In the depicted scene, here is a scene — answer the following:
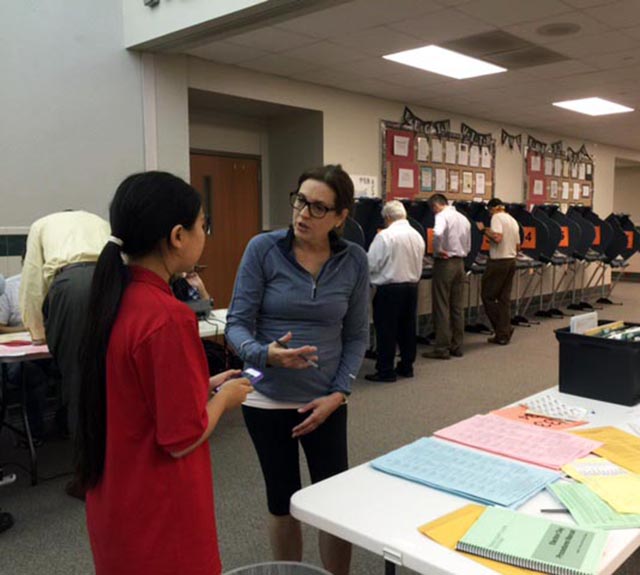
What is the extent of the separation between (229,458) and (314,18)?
2.75 metres

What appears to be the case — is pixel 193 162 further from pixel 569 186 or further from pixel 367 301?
pixel 569 186

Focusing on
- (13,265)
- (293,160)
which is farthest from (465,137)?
(13,265)

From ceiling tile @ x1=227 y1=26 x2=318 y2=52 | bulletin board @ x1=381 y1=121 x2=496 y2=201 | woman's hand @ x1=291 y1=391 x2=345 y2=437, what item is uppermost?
ceiling tile @ x1=227 y1=26 x2=318 y2=52

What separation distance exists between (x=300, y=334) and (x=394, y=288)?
335cm

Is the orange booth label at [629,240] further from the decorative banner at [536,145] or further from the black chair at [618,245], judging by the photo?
the decorative banner at [536,145]

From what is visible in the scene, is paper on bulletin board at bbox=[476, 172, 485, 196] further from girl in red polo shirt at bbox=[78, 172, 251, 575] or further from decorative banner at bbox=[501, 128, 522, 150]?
girl in red polo shirt at bbox=[78, 172, 251, 575]

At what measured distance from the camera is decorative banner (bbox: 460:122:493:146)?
7383mm

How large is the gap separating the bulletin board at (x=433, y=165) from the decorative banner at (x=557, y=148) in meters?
1.58

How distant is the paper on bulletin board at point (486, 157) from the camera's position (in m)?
7.70

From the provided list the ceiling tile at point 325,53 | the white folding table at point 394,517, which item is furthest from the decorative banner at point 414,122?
the white folding table at point 394,517

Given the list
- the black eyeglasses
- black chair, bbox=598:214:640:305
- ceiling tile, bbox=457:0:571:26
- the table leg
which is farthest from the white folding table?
black chair, bbox=598:214:640:305

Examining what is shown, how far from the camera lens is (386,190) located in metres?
6.49

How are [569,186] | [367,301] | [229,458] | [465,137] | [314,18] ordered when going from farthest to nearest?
[569,186], [465,137], [314,18], [229,458], [367,301]

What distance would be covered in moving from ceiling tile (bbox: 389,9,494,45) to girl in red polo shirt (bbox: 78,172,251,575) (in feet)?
11.1
